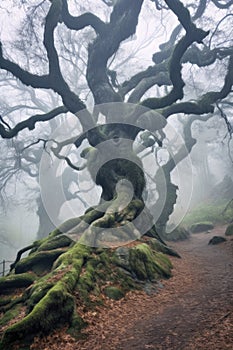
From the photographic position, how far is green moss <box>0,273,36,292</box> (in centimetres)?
714

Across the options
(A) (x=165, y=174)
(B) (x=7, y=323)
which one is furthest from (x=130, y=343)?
(A) (x=165, y=174)

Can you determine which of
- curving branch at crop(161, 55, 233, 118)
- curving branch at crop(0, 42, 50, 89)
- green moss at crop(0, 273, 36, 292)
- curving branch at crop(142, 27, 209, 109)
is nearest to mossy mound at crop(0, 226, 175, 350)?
green moss at crop(0, 273, 36, 292)

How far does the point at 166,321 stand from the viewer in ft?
17.0

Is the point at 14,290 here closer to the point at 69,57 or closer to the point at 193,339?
the point at 193,339

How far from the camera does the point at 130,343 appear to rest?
15.0 ft

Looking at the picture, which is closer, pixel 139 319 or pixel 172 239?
pixel 139 319

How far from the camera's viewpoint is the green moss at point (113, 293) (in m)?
6.35

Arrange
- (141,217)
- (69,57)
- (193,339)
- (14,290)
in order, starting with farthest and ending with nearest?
(69,57), (141,217), (14,290), (193,339)

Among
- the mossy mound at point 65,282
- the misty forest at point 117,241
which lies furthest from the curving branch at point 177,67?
the mossy mound at point 65,282

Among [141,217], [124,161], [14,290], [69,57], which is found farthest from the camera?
[69,57]

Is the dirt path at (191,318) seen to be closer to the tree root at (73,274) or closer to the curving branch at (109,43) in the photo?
the tree root at (73,274)

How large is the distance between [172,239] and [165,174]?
4.43 m

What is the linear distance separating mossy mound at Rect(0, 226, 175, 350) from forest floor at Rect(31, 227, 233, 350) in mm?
263

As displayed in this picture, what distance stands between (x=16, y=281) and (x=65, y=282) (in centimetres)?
227
